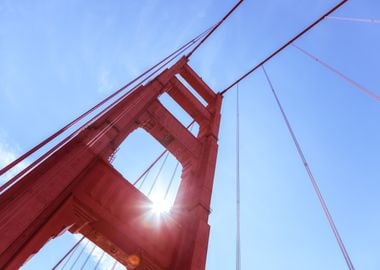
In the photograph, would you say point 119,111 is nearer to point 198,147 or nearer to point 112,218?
point 112,218

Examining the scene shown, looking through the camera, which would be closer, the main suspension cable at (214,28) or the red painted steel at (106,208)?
the red painted steel at (106,208)

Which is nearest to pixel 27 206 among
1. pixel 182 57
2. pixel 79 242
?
pixel 79 242

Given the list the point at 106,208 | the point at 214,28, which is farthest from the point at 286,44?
the point at 106,208

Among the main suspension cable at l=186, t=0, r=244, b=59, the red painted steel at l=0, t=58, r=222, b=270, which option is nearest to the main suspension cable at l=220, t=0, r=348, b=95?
the main suspension cable at l=186, t=0, r=244, b=59

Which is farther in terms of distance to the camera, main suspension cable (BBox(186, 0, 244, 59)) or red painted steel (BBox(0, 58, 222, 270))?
main suspension cable (BBox(186, 0, 244, 59))

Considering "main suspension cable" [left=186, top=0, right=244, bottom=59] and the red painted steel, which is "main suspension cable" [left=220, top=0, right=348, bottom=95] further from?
the red painted steel

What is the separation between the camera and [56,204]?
4.07m

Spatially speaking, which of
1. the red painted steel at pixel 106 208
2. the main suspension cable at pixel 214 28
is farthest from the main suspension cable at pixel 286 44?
the red painted steel at pixel 106 208

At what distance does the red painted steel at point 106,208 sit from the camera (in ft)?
11.6

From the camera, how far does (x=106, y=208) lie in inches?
184

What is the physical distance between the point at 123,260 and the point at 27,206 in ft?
6.38

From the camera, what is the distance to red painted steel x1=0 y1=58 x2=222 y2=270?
354cm

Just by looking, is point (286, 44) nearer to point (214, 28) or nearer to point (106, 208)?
point (214, 28)

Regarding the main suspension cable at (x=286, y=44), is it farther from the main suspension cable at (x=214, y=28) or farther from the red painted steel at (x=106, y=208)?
the red painted steel at (x=106, y=208)
